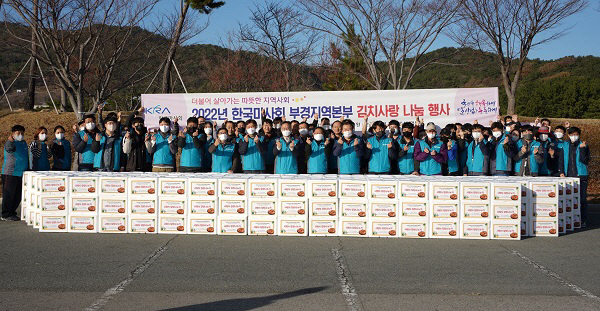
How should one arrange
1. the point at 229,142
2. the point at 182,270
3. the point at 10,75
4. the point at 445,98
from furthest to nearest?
1. the point at 10,75
2. the point at 445,98
3. the point at 229,142
4. the point at 182,270

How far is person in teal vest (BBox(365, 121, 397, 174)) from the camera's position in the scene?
11523mm

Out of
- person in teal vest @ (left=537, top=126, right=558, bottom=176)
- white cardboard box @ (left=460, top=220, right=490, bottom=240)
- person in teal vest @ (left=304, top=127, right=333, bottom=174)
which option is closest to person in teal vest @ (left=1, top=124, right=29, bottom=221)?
person in teal vest @ (left=304, top=127, right=333, bottom=174)

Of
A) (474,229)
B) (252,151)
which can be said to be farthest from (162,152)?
(474,229)

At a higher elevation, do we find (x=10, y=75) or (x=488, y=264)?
(x=10, y=75)

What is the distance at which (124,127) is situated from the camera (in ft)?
41.8

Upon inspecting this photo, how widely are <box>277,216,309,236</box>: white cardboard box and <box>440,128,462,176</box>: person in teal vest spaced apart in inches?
139

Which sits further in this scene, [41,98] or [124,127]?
[41,98]

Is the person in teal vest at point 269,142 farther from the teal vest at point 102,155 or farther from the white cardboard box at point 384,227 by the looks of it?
the teal vest at point 102,155

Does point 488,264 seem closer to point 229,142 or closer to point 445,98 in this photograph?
point 229,142

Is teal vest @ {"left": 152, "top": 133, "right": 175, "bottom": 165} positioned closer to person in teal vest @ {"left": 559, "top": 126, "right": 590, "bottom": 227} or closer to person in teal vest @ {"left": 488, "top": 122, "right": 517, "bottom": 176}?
person in teal vest @ {"left": 488, "top": 122, "right": 517, "bottom": 176}

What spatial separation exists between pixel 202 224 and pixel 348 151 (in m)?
3.15

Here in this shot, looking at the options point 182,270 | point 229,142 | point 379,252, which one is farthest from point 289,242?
point 229,142

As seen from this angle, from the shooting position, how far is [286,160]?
11477 millimetres

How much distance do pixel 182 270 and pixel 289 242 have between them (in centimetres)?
231
